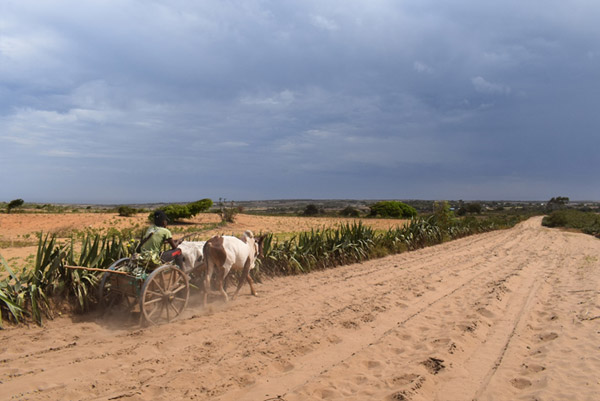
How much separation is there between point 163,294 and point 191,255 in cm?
87

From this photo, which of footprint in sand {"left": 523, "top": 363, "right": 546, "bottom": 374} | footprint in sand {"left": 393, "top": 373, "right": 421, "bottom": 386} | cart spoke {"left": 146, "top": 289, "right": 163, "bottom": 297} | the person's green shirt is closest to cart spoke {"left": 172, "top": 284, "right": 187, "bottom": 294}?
cart spoke {"left": 146, "top": 289, "right": 163, "bottom": 297}

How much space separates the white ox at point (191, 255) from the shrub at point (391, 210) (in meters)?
39.3

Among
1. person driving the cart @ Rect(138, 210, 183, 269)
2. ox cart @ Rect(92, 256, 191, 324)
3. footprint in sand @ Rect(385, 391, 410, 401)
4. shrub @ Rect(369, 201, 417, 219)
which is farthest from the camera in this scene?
shrub @ Rect(369, 201, 417, 219)

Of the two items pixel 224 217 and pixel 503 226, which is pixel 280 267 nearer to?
pixel 224 217

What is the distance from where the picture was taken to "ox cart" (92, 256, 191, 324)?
16.7ft

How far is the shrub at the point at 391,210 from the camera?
4416 cm

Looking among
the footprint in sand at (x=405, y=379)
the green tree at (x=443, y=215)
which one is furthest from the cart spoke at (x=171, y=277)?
the green tree at (x=443, y=215)

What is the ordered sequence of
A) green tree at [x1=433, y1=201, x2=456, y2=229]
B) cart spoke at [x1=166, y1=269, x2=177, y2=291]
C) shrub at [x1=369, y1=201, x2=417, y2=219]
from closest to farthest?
cart spoke at [x1=166, y1=269, x2=177, y2=291], green tree at [x1=433, y1=201, x2=456, y2=229], shrub at [x1=369, y1=201, x2=417, y2=219]

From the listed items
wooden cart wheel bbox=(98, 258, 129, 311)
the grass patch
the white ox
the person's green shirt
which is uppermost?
the person's green shirt

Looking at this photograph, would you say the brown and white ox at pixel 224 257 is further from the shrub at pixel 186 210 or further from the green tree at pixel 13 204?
the green tree at pixel 13 204

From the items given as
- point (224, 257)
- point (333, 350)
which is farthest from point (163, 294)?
point (333, 350)

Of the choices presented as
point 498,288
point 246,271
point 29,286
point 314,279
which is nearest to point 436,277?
point 498,288

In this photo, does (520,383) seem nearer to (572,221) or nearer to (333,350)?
(333,350)

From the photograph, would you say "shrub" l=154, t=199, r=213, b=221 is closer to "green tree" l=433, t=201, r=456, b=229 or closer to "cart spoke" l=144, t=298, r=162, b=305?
"green tree" l=433, t=201, r=456, b=229
